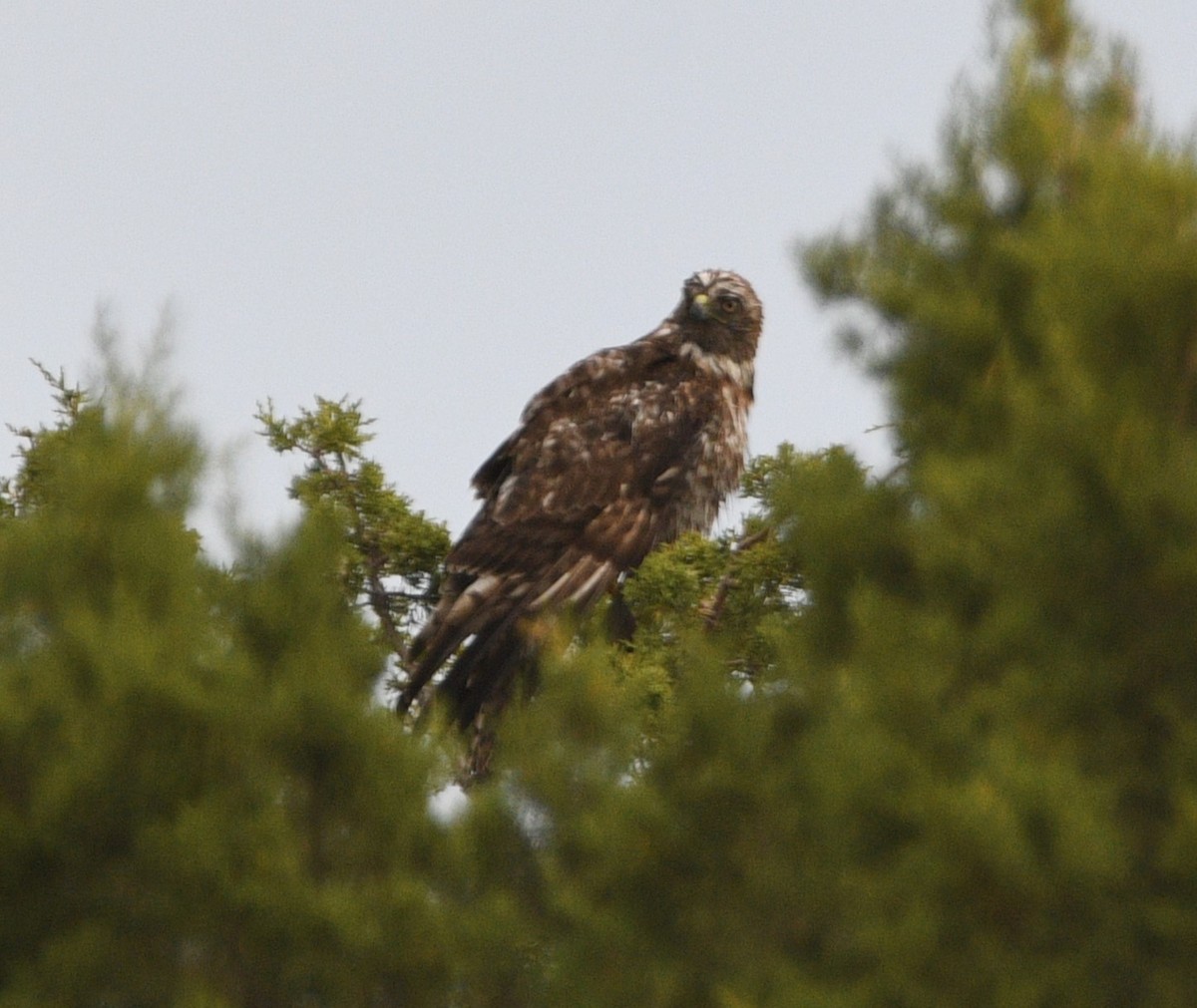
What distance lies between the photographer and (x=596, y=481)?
9102 mm

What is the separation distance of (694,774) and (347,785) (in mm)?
807

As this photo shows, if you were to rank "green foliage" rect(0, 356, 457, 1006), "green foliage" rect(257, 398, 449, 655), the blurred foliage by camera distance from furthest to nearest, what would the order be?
"green foliage" rect(257, 398, 449, 655), "green foliage" rect(0, 356, 457, 1006), the blurred foliage

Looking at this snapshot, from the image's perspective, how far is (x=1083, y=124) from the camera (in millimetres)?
4156

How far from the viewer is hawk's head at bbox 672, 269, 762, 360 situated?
9992 mm

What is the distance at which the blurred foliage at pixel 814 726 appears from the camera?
2973 millimetres

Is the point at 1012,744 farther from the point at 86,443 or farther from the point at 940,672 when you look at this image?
the point at 86,443

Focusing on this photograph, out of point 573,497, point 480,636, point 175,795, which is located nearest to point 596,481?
point 573,497

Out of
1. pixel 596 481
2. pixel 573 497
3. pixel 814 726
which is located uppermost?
pixel 596 481

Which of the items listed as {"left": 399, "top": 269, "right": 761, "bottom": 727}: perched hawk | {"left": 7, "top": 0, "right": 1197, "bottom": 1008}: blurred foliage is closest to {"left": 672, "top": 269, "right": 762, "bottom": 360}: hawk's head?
{"left": 399, "top": 269, "right": 761, "bottom": 727}: perched hawk

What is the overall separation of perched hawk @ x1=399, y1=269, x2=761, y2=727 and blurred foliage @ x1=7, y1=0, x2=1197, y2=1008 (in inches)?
132

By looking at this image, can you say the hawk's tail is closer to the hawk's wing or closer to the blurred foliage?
→ the hawk's wing

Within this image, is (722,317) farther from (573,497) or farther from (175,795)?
(175,795)

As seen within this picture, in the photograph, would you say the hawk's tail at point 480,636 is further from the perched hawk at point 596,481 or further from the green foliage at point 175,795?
the green foliage at point 175,795

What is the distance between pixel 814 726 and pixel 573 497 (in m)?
5.35
